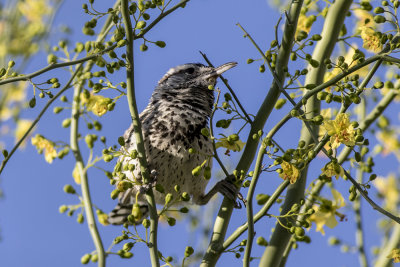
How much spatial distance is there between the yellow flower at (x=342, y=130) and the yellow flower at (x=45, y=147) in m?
1.55

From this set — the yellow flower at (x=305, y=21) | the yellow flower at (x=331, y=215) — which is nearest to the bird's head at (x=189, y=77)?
the yellow flower at (x=305, y=21)

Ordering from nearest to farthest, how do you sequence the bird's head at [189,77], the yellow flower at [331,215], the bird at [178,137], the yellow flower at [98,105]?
the yellow flower at [98,105], the yellow flower at [331,215], the bird at [178,137], the bird's head at [189,77]

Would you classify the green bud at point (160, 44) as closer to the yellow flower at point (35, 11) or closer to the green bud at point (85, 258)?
the green bud at point (85, 258)

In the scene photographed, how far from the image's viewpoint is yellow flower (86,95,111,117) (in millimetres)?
2372

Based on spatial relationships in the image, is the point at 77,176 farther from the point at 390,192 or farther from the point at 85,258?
the point at 390,192

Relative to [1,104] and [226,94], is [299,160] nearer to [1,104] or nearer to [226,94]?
[226,94]

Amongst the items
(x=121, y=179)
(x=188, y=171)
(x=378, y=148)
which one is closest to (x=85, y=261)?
(x=121, y=179)

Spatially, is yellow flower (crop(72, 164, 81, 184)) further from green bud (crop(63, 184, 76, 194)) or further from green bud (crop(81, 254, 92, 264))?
green bud (crop(81, 254, 92, 264))

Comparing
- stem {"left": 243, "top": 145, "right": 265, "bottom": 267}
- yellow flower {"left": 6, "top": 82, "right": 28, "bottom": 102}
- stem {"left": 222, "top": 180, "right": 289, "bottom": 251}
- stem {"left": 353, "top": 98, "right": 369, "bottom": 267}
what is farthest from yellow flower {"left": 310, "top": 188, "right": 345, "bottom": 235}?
yellow flower {"left": 6, "top": 82, "right": 28, "bottom": 102}

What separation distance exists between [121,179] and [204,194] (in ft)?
5.01

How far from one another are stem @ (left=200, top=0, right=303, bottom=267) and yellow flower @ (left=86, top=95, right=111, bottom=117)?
61 centimetres

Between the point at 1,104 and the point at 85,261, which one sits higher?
the point at 1,104

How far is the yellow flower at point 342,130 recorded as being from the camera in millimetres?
2004

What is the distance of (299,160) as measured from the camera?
1.94m
